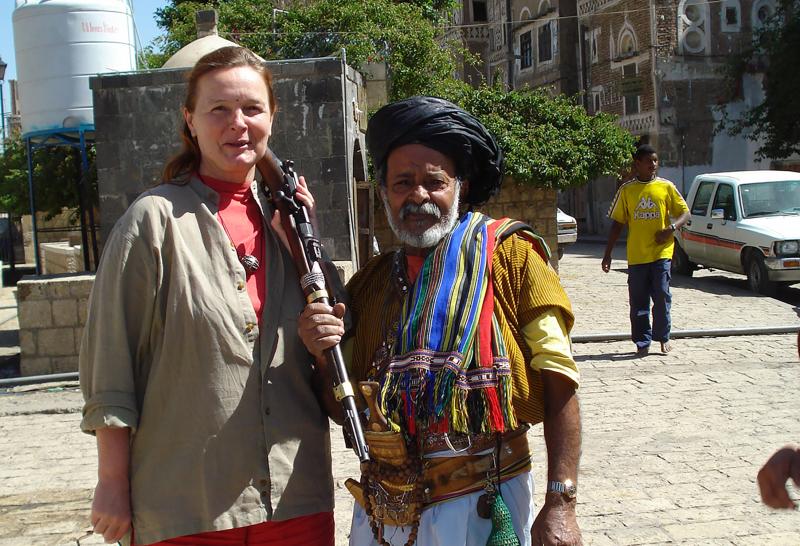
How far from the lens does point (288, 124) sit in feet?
33.6

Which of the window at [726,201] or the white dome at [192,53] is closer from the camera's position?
the white dome at [192,53]

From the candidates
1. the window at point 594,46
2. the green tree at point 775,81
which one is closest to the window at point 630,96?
the window at point 594,46

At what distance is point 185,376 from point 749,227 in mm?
12994

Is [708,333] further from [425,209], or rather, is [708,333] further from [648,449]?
[425,209]

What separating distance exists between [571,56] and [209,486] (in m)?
35.0

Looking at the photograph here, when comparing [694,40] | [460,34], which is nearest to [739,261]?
[694,40]

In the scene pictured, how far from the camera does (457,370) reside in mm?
2428

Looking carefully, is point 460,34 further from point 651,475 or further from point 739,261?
point 651,475

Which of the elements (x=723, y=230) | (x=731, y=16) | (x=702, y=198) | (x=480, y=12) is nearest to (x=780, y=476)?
(x=723, y=230)

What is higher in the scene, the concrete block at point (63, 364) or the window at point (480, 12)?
the window at point (480, 12)

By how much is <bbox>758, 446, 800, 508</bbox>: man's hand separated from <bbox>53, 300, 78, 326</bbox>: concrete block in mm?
8208

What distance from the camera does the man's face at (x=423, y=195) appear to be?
263cm

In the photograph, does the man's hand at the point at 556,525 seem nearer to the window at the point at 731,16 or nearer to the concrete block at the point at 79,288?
the concrete block at the point at 79,288

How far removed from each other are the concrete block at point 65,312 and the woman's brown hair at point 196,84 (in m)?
7.23
